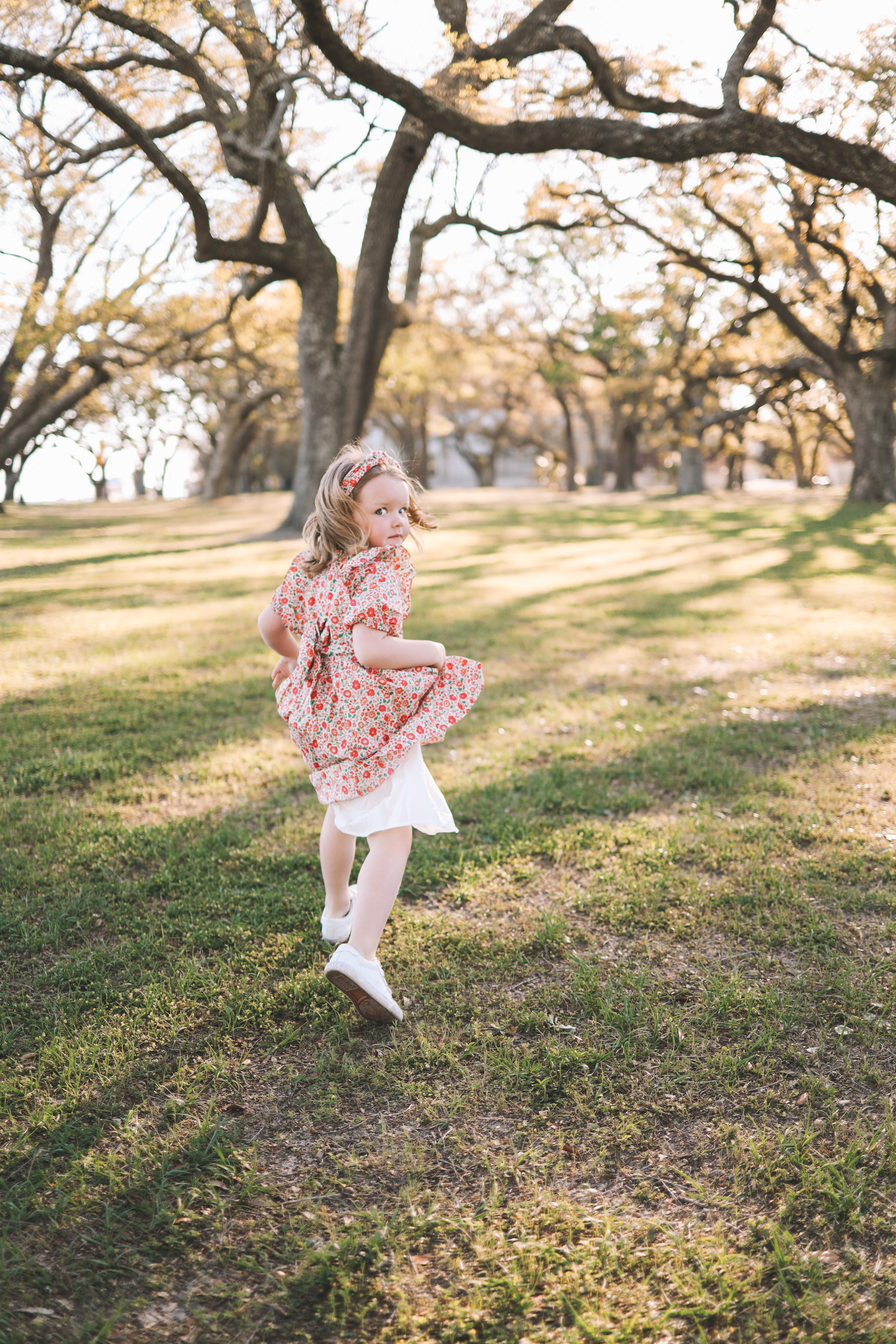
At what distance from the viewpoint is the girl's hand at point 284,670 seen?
2.91 meters

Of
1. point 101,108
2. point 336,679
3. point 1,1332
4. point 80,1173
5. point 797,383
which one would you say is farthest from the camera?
point 797,383

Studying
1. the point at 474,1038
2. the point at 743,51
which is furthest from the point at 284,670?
the point at 743,51

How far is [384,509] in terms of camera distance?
2.67 meters

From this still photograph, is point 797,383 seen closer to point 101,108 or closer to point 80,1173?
point 101,108

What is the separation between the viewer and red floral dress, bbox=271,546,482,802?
8.52 feet

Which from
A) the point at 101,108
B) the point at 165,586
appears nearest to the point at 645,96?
the point at 101,108

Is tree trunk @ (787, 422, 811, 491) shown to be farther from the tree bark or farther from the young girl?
the young girl

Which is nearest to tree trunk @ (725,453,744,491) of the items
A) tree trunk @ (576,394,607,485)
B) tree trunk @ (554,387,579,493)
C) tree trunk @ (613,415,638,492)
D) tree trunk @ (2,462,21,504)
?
tree trunk @ (576,394,607,485)

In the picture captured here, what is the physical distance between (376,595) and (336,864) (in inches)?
37.1

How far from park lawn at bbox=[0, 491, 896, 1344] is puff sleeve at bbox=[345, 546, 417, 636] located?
1165mm

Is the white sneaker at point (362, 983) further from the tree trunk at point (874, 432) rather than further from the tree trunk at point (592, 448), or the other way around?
the tree trunk at point (592, 448)

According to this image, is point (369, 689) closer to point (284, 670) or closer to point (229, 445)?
point (284, 670)

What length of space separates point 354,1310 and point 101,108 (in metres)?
12.3

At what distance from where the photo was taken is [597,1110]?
7.36 feet
